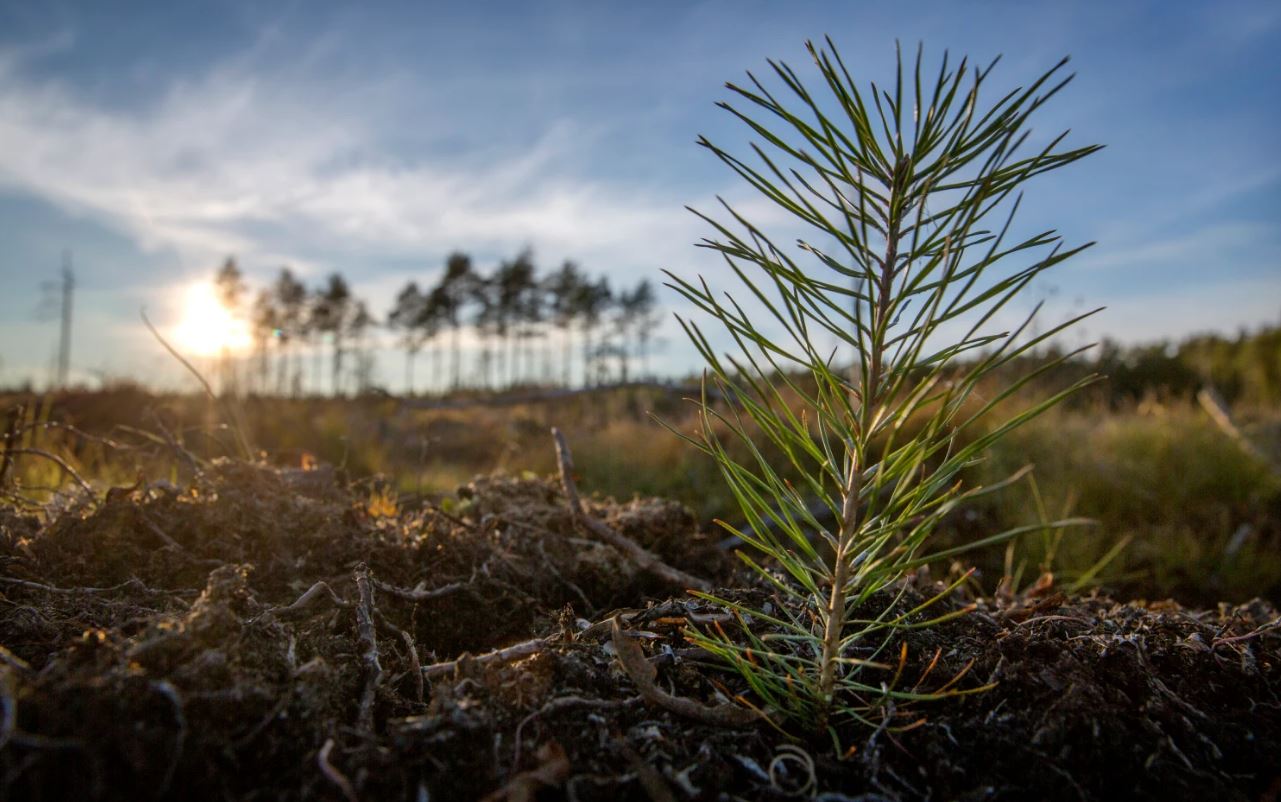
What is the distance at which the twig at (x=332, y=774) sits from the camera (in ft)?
3.08

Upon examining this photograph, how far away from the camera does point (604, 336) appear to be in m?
71.2

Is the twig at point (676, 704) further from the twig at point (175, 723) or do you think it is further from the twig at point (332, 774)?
the twig at point (175, 723)

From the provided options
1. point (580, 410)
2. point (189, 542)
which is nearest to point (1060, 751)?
point (189, 542)

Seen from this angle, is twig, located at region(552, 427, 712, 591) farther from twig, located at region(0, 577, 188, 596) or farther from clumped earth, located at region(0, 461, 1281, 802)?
twig, located at region(0, 577, 188, 596)

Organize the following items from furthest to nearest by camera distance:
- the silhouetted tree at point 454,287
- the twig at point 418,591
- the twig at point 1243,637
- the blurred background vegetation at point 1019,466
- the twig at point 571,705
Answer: the silhouetted tree at point 454,287 < the blurred background vegetation at point 1019,466 < the twig at point 418,591 < the twig at point 1243,637 < the twig at point 571,705

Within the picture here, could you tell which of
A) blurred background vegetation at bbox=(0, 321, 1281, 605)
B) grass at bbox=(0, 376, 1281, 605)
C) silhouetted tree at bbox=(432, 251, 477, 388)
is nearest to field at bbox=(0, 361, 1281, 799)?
blurred background vegetation at bbox=(0, 321, 1281, 605)

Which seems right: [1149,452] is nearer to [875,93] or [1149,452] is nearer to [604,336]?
[875,93]

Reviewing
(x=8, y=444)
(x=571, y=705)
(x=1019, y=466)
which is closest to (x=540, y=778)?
(x=571, y=705)

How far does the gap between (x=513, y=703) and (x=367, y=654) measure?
365 mm

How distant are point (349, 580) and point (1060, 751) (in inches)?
64.6

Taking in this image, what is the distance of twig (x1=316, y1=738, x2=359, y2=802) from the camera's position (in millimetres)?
938

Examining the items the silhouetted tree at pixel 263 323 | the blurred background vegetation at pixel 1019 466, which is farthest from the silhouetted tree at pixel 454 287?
the blurred background vegetation at pixel 1019 466

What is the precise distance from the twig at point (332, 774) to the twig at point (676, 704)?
479 mm

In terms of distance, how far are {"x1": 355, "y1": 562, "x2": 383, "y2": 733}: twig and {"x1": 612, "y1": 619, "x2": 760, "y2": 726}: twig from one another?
449 mm
